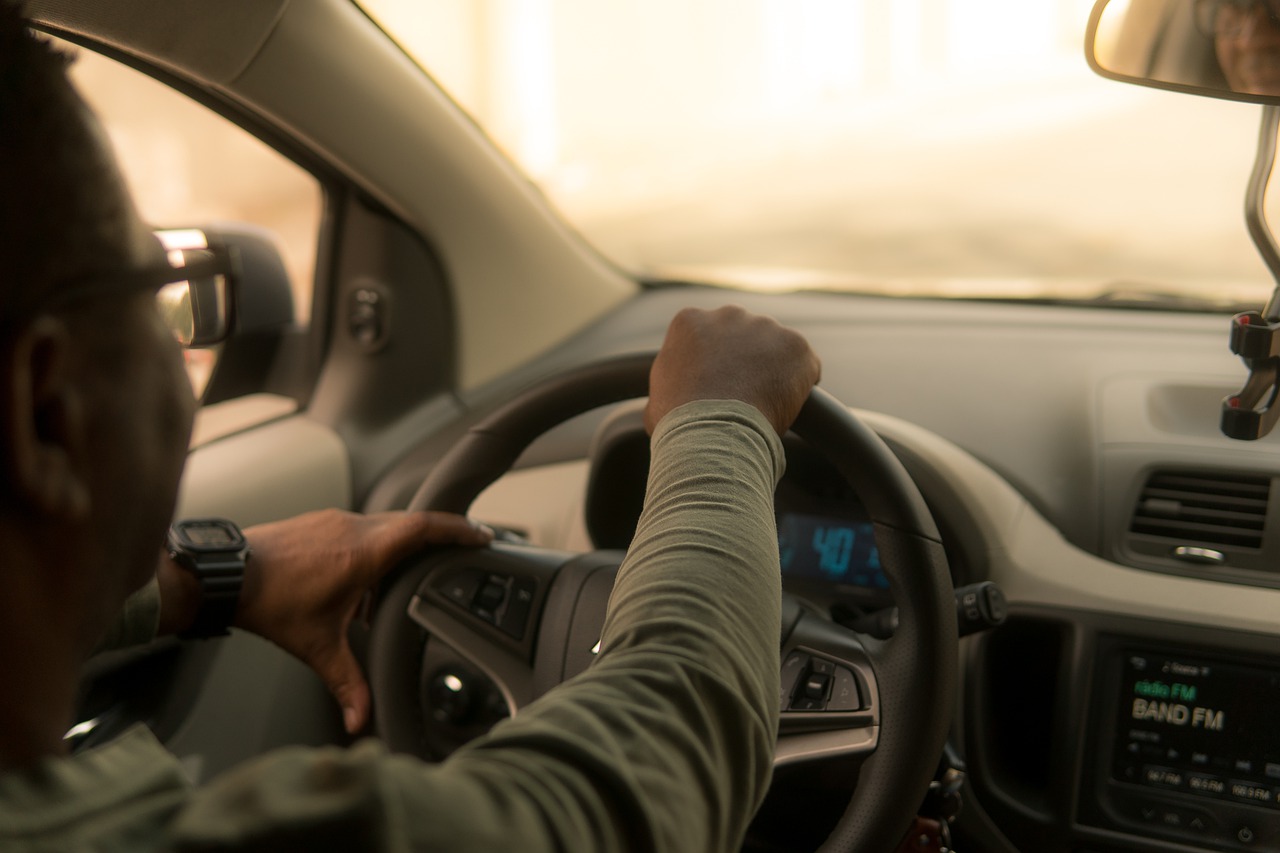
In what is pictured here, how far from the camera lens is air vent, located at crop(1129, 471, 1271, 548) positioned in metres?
1.89

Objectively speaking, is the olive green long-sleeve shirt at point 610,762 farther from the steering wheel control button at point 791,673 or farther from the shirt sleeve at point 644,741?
the steering wheel control button at point 791,673

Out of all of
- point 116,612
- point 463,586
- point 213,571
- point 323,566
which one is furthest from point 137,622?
point 116,612

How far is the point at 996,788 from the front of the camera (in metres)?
1.87

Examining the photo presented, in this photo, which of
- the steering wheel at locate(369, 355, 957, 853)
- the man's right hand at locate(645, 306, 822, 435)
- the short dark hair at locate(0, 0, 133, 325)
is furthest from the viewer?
the steering wheel at locate(369, 355, 957, 853)

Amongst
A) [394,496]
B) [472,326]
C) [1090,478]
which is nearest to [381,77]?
[472,326]

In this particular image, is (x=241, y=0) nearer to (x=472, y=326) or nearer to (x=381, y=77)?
(x=381, y=77)

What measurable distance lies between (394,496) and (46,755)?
1.53 meters

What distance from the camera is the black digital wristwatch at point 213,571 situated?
1675 millimetres

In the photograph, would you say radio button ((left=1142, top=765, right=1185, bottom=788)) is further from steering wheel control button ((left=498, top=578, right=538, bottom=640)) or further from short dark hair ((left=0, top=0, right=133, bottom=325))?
short dark hair ((left=0, top=0, right=133, bottom=325))

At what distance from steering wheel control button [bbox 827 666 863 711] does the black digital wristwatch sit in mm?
793

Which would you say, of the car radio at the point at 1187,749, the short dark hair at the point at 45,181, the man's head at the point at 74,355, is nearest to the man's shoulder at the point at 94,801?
the man's head at the point at 74,355

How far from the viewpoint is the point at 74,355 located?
85 cm

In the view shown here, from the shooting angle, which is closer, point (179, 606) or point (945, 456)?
point (179, 606)

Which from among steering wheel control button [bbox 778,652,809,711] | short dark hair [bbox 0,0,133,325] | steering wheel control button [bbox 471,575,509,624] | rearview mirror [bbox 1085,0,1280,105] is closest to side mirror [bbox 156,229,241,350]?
steering wheel control button [bbox 471,575,509,624]
